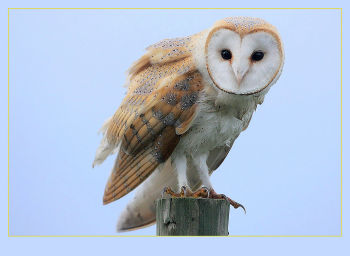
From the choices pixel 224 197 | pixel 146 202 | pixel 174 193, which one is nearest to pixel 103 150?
pixel 146 202

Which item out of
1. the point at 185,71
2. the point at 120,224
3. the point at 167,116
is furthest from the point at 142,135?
the point at 120,224

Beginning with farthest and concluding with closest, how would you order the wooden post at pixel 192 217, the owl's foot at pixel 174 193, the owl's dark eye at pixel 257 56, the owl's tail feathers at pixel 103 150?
1. the owl's tail feathers at pixel 103 150
2. the owl's foot at pixel 174 193
3. the owl's dark eye at pixel 257 56
4. the wooden post at pixel 192 217

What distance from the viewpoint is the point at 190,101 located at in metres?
4.74

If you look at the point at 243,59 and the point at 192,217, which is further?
the point at 243,59

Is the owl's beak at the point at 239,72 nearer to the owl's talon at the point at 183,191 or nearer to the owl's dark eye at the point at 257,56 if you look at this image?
the owl's dark eye at the point at 257,56

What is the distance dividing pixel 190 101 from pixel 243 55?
52 centimetres

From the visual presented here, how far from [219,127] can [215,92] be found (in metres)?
0.29

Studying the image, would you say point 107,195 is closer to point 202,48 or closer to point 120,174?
point 120,174

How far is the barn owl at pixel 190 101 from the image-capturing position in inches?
181

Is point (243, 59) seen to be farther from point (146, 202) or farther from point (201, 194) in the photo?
point (146, 202)

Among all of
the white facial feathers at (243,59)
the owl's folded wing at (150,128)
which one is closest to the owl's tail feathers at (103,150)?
the owl's folded wing at (150,128)

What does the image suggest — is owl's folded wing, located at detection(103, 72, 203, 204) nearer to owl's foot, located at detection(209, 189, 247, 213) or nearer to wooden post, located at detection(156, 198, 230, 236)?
owl's foot, located at detection(209, 189, 247, 213)

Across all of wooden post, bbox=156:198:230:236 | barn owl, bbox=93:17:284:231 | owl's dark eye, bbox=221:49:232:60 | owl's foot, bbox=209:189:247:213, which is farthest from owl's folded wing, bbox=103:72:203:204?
wooden post, bbox=156:198:230:236

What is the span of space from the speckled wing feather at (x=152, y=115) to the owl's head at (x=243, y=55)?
23 cm
